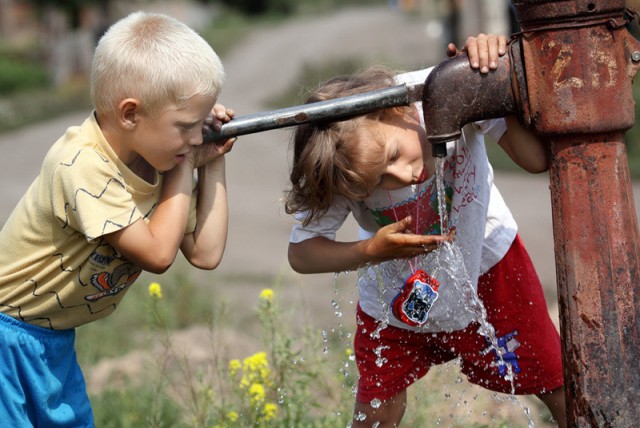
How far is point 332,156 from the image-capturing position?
2.36 m

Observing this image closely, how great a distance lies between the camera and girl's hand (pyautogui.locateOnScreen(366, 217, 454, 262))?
224 cm

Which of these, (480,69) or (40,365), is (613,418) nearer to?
(480,69)

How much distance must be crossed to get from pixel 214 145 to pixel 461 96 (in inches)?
24.2

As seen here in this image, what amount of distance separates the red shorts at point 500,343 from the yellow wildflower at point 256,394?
0.29 meters

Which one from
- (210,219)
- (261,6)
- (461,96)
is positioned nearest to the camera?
(461,96)

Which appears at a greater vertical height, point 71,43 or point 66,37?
point 66,37

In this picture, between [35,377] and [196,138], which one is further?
[35,377]

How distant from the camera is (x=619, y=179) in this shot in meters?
2.01

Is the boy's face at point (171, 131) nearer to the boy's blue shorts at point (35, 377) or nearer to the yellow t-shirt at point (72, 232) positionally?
the yellow t-shirt at point (72, 232)

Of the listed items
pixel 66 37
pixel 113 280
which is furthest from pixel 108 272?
pixel 66 37

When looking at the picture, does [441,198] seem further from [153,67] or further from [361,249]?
[153,67]

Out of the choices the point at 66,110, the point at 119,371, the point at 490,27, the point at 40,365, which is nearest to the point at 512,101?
the point at 40,365

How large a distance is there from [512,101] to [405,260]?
746 millimetres

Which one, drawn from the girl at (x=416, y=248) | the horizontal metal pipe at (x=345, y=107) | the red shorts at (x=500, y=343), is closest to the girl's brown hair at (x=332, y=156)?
the girl at (x=416, y=248)
